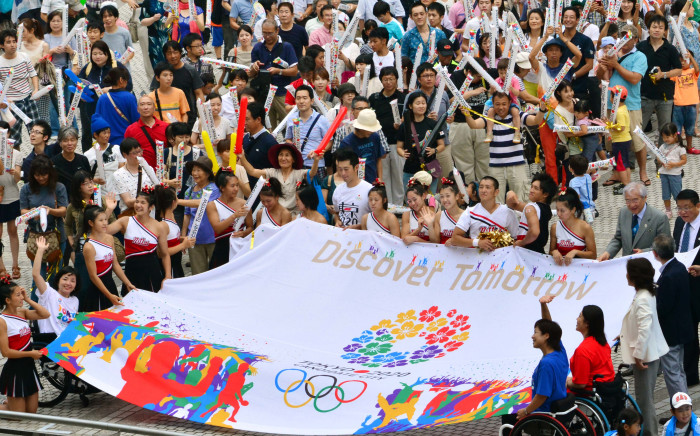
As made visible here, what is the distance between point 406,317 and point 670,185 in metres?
4.67

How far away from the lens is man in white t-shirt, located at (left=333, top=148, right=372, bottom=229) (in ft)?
42.1

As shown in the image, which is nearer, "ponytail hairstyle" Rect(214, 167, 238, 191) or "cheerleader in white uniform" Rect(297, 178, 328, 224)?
"cheerleader in white uniform" Rect(297, 178, 328, 224)

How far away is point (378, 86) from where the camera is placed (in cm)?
1623

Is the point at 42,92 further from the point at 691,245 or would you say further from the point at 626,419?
the point at 626,419

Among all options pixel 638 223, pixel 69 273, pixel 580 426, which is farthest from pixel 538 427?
pixel 69 273

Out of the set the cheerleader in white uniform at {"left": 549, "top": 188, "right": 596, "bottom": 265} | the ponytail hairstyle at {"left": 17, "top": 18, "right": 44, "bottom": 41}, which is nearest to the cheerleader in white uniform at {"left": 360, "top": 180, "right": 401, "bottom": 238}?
the cheerleader in white uniform at {"left": 549, "top": 188, "right": 596, "bottom": 265}

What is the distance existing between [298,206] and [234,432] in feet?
10.2

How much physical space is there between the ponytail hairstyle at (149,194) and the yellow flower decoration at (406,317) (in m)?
2.83

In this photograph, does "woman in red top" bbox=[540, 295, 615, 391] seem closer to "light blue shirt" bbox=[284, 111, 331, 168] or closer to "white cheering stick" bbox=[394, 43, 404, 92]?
"light blue shirt" bbox=[284, 111, 331, 168]

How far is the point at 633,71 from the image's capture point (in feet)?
54.1

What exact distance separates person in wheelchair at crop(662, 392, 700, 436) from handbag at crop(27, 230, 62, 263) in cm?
690

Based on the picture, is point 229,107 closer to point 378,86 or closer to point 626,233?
point 378,86

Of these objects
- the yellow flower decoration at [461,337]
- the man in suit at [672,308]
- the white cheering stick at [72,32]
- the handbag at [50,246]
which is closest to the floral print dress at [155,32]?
the white cheering stick at [72,32]

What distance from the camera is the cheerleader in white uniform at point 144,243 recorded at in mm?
12688
